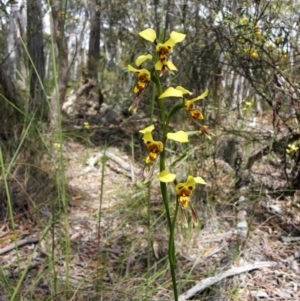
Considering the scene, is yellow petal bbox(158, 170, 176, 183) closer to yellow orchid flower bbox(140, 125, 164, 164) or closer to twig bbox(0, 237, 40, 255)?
yellow orchid flower bbox(140, 125, 164, 164)

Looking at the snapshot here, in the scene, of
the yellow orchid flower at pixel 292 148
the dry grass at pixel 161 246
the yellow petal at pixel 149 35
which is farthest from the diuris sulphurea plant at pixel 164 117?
the yellow orchid flower at pixel 292 148

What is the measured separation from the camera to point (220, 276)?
1.84m

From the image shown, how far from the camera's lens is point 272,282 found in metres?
1.92

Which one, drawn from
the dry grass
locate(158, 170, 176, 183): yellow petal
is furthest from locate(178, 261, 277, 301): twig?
locate(158, 170, 176, 183): yellow petal

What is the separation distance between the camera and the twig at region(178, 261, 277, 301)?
1720mm

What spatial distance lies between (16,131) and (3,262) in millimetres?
1216

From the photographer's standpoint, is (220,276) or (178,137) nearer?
(178,137)

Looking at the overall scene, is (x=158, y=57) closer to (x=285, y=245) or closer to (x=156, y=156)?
(x=156, y=156)

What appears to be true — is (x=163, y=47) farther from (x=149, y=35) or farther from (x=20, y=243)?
(x=20, y=243)

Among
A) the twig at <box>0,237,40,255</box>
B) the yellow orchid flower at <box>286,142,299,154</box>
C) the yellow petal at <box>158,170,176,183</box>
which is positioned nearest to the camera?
the yellow petal at <box>158,170,176,183</box>

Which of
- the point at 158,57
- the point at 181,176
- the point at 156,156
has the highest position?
the point at 158,57

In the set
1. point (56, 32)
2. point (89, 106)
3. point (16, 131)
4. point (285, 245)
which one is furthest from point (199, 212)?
point (89, 106)

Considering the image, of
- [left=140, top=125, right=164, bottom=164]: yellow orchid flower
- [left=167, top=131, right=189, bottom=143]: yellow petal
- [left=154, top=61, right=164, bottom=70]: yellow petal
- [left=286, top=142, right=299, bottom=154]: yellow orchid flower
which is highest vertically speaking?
[left=154, top=61, right=164, bottom=70]: yellow petal

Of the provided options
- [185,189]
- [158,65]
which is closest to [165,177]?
[185,189]
